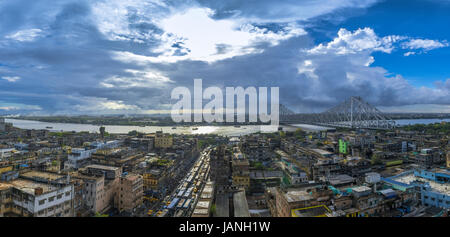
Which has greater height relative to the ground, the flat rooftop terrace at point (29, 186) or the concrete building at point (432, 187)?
the flat rooftop terrace at point (29, 186)

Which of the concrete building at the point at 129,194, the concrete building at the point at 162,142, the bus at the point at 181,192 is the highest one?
the concrete building at the point at 162,142

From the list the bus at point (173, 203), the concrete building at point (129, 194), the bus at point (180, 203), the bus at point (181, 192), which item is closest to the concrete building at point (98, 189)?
the concrete building at point (129, 194)

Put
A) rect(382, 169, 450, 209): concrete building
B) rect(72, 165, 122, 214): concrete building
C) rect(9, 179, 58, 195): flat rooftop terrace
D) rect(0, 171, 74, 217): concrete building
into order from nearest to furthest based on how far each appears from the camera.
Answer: rect(0, 171, 74, 217): concrete building → rect(9, 179, 58, 195): flat rooftop terrace → rect(382, 169, 450, 209): concrete building → rect(72, 165, 122, 214): concrete building

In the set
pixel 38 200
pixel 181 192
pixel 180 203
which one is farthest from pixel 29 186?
pixel 181 192

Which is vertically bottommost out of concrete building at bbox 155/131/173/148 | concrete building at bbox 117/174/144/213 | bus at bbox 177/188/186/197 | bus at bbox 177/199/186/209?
bus at bbox 177/199/186/209

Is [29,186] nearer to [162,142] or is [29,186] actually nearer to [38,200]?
[38,200]

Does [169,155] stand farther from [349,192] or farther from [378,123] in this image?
[378,123]

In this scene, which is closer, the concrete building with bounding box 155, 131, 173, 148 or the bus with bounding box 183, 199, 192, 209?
the bus with bounding box 183, 199, 192, 209

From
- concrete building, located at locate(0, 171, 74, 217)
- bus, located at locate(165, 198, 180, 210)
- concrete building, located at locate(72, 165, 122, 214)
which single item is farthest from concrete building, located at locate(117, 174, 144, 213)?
concrete building, located at locate(0, 171, 74, 217)

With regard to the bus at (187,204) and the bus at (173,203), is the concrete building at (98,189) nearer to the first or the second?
the bus at (173,203)

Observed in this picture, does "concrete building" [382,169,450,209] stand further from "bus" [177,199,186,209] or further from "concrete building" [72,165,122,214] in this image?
"concrete building" [72,165,122,214]

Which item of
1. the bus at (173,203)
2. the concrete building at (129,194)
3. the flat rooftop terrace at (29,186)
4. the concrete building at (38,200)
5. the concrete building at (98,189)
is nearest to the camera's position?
the concrete building at (38,200)
